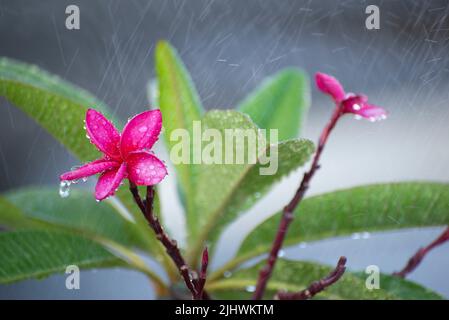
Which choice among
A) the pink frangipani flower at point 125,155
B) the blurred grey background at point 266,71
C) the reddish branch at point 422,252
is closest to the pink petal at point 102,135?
the pink frangipani flower at point 125,155

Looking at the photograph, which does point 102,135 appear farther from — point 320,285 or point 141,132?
point 320,285

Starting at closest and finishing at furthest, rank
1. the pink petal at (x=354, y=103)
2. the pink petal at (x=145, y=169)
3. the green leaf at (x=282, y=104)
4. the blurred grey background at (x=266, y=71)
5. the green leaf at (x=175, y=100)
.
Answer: the pink petal at (x=145, y=169)
the pink petal at (x=354, y=103)
the green leaf at (x=175, y=100)
the green leaf at (x=282, y=104)
the blurred grey background at (x=266, y=71)

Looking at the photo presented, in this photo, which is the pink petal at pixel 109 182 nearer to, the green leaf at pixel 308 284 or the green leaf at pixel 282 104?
the green leaf at pixel 308 284

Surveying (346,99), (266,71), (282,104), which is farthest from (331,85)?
(266,71)

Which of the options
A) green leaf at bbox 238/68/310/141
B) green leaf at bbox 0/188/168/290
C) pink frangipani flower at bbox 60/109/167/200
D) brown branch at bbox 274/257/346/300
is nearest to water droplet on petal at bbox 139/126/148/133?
pink frangipani flower at bbox 60/109/167/200

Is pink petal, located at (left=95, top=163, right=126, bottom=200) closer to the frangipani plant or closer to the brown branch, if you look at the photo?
the frangipani plant
